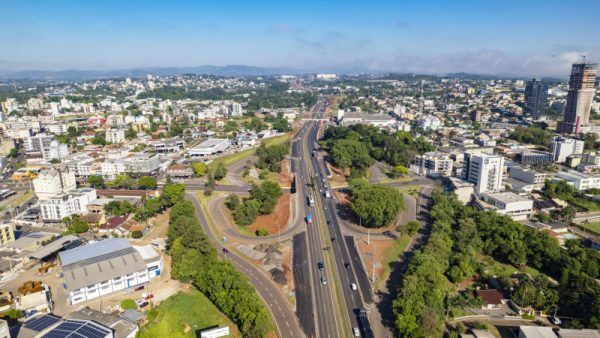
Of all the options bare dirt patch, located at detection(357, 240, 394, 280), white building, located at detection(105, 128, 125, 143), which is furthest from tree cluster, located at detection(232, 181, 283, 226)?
white building, located at detection(105, 128, 125, 143)

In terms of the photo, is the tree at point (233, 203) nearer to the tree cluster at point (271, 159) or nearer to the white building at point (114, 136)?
the tree cluster at point (271, 159)

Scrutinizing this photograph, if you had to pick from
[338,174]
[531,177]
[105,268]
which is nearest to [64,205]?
[105,268]

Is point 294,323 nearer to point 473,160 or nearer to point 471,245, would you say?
point 471,245

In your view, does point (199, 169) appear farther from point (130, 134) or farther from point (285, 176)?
point (130, 134)

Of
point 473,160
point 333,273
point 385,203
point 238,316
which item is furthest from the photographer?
point 473,160

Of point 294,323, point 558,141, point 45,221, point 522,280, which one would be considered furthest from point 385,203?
point 558,141

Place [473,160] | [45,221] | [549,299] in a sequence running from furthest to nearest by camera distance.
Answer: [473,160] < [45,221] < [549,299]

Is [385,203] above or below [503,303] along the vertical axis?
above
